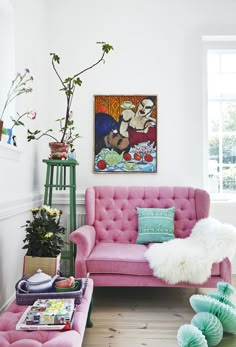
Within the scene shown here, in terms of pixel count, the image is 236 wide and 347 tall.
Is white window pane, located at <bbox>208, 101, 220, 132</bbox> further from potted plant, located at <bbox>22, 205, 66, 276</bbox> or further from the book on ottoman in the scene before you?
the book on ottoman

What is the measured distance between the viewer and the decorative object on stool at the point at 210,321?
1684 millimetres

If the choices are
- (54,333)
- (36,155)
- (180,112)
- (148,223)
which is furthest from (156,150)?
(54,333)

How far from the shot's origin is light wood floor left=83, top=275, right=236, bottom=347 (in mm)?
1933

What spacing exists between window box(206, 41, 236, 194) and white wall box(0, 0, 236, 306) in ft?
0.85

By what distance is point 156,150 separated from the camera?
3.28m

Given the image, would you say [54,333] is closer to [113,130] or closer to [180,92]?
[113,130]

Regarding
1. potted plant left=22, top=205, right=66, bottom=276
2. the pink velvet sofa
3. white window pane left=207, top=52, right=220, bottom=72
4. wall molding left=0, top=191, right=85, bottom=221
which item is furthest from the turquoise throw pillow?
white window pane left=207, top=52, right=220, bottom=72

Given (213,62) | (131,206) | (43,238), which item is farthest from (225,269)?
(213,62)

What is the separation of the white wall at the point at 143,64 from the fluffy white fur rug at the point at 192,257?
104cm

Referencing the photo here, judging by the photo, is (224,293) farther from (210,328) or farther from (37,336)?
(37,336)

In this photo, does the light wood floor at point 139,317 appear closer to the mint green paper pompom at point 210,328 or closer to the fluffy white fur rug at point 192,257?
the mint green paper pompom at point 210,328

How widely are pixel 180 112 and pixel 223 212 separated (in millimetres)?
1127

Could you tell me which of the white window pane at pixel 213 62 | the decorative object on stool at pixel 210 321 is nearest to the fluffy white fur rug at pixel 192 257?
the decorative object on stool at pixel 210 321

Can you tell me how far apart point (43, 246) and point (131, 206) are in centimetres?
114
